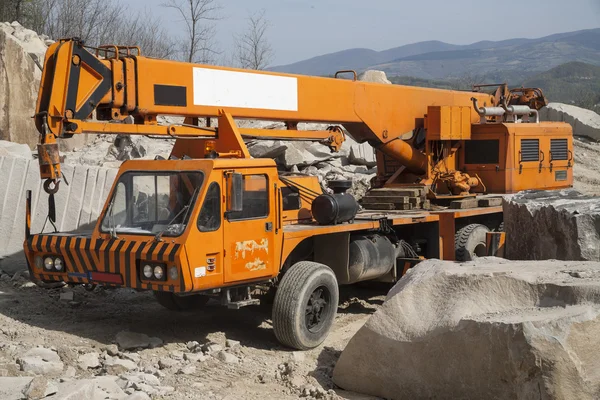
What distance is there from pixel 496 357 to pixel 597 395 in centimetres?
73

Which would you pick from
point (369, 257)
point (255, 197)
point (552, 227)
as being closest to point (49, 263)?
point (255, 197)

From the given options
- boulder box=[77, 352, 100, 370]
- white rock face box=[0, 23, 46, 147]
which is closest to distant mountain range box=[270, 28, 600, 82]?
white rock face box=[0, 23, 46, 147]

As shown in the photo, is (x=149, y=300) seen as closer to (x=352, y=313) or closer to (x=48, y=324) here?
(x=48, y=324)

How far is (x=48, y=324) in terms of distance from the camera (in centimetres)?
882

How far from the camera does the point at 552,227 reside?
29.9 ft

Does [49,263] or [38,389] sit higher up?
[49,263]

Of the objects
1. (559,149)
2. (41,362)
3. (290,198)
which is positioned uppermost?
(559,149)

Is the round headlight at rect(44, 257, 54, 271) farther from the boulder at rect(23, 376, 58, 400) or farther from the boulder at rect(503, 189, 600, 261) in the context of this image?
the boulder at rect(503, 189, 600, 261)

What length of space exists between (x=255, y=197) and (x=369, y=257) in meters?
2.02

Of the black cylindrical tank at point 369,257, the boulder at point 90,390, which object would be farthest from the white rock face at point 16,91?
the boulder at point 90,390

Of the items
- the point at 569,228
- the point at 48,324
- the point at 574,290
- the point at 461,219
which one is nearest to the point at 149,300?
the point at 48,324

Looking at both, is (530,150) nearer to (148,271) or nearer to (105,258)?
(148,271)

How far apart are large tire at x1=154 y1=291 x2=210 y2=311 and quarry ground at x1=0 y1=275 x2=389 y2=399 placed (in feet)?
0.30

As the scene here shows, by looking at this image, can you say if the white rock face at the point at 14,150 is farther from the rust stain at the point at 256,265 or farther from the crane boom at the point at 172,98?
the rust stain at the point at 256,265
